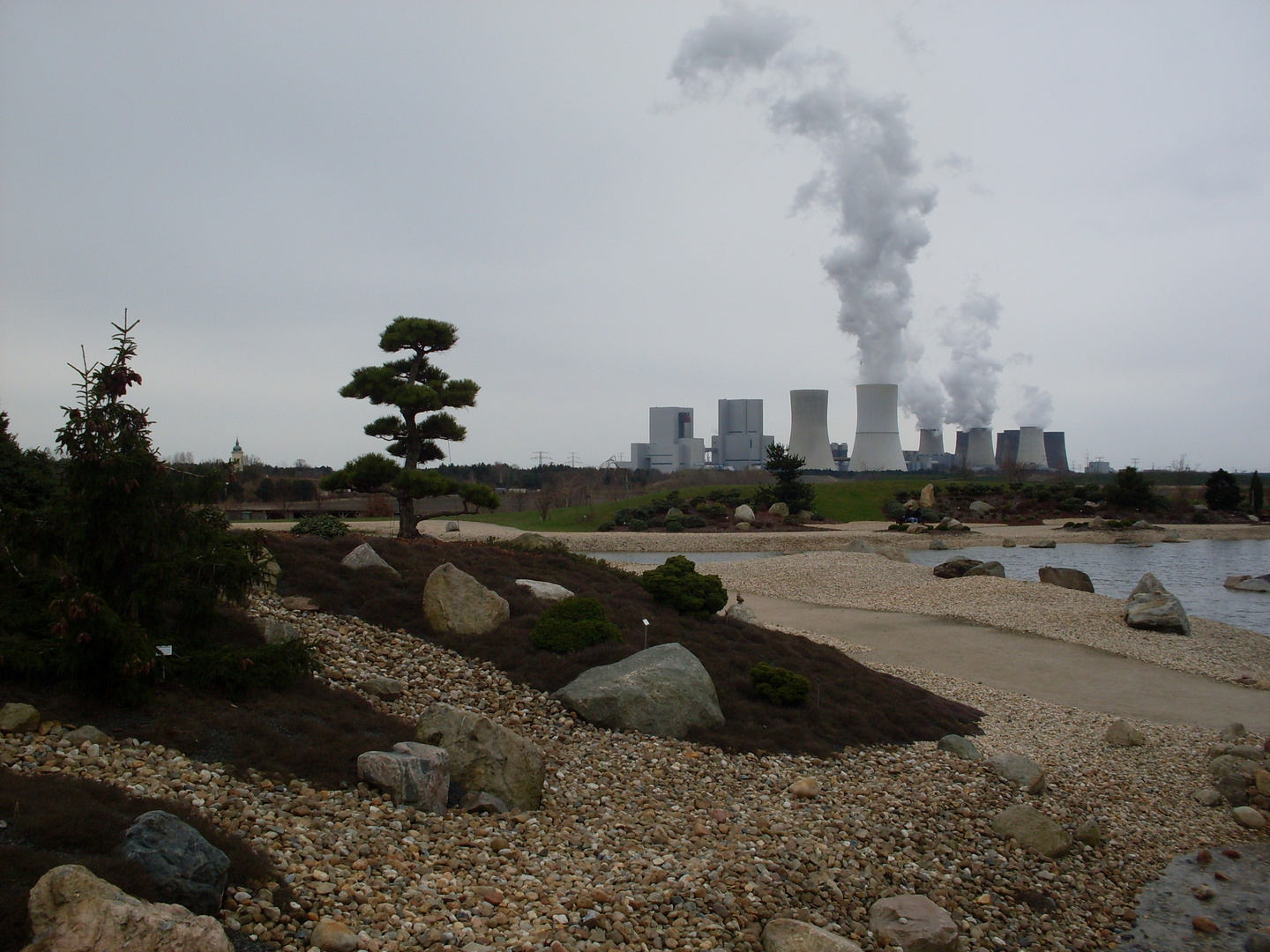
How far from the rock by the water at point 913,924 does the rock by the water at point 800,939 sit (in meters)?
0.51

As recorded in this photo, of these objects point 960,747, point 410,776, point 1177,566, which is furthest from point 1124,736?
point 1177,566

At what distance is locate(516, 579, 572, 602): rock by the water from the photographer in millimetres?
12469

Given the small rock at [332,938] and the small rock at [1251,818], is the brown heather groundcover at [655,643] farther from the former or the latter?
the small rock at [332,938]

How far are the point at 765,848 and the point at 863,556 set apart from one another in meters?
24.3

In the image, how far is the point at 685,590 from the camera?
1319 cm

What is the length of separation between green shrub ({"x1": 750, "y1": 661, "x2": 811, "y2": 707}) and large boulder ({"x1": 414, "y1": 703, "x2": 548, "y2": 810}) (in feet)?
12.7

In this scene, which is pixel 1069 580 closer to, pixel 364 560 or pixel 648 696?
pixel 648 696

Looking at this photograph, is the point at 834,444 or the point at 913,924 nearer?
the point at 913,924

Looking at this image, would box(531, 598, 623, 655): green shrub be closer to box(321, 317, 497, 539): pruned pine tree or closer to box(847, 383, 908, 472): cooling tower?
box(321, 317, 497, 539): pruned pine tree

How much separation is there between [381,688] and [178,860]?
4.21 meters

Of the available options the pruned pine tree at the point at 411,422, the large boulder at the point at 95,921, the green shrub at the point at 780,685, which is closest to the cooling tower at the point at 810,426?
the pruned pine tree at the point at 411,422

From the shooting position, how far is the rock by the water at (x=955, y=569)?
26250 mm

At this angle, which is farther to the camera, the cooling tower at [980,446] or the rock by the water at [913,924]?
the cooling tower at [980,446]

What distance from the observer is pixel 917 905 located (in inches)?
235
